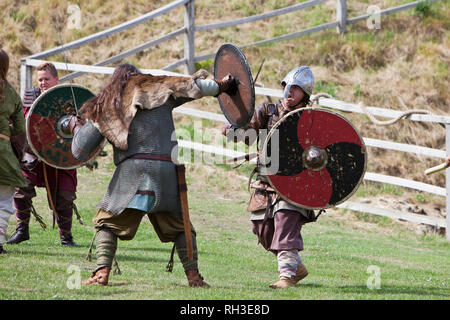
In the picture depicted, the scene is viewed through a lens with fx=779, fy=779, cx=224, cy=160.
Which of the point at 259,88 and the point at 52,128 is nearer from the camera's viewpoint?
the point at 52,128

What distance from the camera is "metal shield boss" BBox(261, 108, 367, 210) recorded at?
18.0ft

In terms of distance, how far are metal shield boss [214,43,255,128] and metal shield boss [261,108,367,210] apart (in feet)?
0.82

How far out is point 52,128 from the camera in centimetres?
685

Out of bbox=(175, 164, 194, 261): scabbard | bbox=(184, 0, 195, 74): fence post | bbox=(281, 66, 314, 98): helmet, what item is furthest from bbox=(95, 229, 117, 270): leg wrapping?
bbox=(184, 0, 195, 74): fence post

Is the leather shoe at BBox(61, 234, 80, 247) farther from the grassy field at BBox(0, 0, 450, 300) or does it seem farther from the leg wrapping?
the leg wrapping

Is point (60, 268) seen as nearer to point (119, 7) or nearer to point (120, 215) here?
point (120, 215)

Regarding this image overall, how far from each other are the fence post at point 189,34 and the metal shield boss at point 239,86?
21.6 feet

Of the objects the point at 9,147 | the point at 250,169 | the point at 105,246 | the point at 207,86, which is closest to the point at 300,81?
the point at 207,86

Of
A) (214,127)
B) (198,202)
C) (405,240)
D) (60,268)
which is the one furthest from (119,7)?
(60,268)

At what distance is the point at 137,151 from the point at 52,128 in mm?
1910

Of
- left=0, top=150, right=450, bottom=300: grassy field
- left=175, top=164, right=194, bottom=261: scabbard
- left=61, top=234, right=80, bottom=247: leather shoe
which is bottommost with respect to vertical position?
left=0, top=150, right=450, bottom=300: grassy field

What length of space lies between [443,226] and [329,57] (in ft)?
16.6

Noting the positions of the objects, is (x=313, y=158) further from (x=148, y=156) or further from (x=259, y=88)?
(x=259, y=88)

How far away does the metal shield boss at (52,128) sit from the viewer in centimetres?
676
